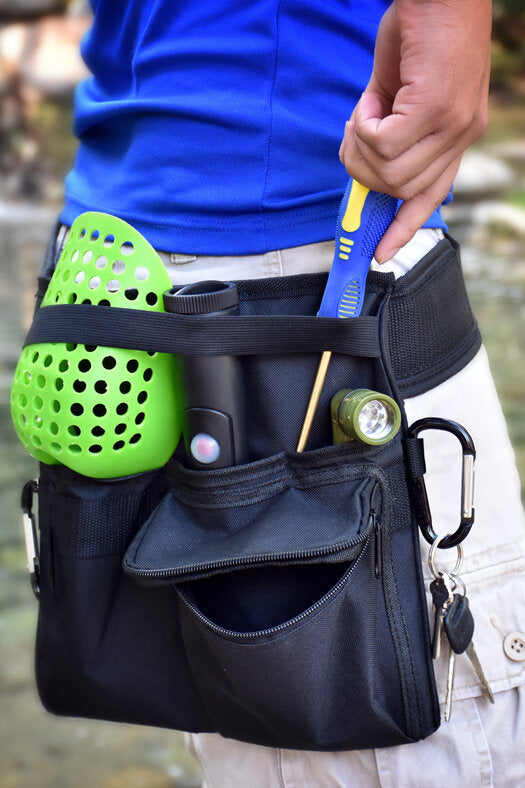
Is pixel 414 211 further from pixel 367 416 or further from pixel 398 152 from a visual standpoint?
pixel 367 416

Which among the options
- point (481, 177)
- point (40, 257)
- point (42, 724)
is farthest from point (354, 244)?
point (481, 177)

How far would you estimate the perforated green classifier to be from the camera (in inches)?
35.0

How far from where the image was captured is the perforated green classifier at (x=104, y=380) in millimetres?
888

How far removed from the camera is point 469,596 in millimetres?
938

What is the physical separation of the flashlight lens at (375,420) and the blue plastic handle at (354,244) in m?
0.10

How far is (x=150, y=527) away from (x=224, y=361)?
19 centimetres

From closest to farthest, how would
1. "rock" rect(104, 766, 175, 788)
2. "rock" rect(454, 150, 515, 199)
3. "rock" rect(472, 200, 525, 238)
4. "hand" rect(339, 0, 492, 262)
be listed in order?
"hand" rect(339, 0, 492, 262) → "rock" rect(104, 766, 175, 788) → "rock" rect(472, 200, 525, 238) → "rock" rect(454, 150, 515, 199)

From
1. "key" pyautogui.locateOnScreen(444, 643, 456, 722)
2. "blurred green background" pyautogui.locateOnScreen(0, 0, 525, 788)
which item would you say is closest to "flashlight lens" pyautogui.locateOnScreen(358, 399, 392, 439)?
"key" pyautogui.locateOnScreen(444, 643, 456, 722)

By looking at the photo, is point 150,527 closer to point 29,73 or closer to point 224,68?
point 224,68

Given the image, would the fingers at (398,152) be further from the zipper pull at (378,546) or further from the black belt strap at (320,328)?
the zipper pull at (378,546)

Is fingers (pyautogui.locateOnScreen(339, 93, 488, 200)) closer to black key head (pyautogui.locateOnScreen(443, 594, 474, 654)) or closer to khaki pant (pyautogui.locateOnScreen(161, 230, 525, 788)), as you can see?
khaki pant (pyautogui.locateOnScreen(161, 230, 525, 788))

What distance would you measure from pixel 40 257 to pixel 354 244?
6.84 m

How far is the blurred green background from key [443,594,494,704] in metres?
1.13

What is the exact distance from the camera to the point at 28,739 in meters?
1.93
